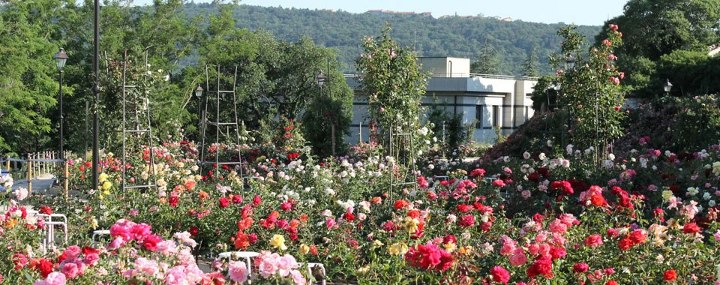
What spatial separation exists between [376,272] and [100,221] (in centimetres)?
513

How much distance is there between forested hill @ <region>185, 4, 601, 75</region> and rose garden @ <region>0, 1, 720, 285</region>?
299ft

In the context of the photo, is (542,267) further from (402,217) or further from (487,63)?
(487,63)

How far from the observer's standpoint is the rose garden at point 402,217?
6.03 m

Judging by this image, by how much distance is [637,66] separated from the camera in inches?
1751

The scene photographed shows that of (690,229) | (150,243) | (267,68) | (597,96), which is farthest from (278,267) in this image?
(267,68)

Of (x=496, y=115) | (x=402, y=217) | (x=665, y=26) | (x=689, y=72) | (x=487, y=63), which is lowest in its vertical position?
(x=496, y=115)

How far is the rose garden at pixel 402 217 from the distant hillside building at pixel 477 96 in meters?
32.9

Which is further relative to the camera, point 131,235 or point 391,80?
point 391,80

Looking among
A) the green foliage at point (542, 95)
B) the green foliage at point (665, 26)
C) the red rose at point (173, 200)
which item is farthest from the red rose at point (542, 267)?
the green foliage at point (665, 26)

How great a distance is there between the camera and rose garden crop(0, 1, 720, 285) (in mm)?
6027

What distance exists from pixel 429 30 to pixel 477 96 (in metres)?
68.9

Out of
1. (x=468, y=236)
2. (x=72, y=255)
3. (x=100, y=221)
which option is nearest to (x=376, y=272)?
(x=468, y=236)

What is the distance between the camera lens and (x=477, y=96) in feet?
186

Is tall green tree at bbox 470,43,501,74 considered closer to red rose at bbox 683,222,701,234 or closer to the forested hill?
the forested hill
